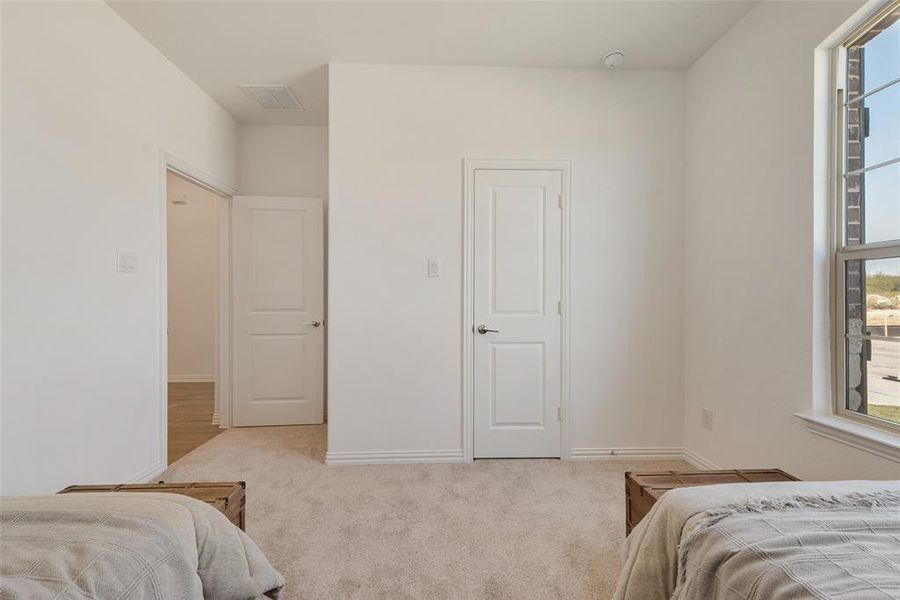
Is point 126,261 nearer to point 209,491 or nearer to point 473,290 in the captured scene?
point 209,491

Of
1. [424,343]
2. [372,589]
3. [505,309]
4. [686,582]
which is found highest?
[505,309]

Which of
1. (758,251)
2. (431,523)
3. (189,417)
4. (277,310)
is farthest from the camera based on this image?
(189,417)

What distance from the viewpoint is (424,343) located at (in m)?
2.69

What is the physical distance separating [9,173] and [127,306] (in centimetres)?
87

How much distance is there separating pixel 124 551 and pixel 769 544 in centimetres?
141

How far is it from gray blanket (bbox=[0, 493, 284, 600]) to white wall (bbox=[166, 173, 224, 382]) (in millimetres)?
4679

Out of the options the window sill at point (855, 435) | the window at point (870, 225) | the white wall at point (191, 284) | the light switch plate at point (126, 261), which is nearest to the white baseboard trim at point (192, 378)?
the white wall at point (191, 284)

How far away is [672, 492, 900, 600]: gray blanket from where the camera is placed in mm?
743

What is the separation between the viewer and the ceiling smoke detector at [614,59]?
99.2 inches

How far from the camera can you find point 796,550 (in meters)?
0.83

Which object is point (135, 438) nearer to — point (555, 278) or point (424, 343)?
point (424, 343)

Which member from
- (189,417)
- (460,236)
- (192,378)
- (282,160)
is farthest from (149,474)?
(192,378)

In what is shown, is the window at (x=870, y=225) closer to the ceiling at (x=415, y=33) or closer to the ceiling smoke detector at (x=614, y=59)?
the ceiling at (x=415, y=33)

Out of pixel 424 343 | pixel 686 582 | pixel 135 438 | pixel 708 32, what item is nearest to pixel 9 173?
pixel 135 438
